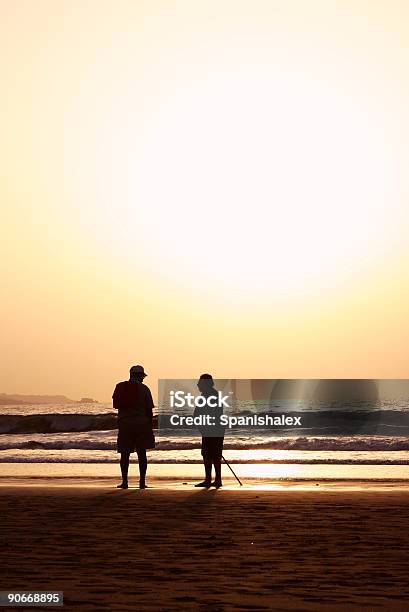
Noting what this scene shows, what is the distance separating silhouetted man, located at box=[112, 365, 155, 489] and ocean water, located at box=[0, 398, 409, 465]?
32.1ft

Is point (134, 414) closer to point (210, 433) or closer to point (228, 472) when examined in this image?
Answer: point (210, 433)

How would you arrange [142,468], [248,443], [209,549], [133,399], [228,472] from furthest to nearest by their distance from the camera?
1. [248,443]
2. [228,472]
3. [142,468]
4. [133,399]
5. [209,549]

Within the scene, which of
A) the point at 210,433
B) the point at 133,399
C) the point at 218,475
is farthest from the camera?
the point at 210,433

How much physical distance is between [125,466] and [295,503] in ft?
14.0

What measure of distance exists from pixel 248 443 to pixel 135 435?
22275 millimetres

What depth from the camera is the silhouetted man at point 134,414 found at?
18.2m

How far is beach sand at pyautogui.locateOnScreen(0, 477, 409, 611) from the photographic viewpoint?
7406mm

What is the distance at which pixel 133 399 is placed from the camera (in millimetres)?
18266

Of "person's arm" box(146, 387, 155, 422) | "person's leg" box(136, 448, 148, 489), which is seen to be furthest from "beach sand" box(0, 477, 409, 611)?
"person's arm" box(146, 387, 155, 422)

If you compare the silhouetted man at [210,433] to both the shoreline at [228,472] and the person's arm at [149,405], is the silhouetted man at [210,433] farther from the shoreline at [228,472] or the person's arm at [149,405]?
the shoreline at [228,472]

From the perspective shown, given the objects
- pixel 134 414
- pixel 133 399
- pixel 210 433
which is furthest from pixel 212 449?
pixel 133 399

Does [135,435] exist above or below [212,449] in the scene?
above

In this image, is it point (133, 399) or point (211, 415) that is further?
point (211, 415)

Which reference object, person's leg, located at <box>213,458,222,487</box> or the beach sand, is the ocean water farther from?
the beach sand
